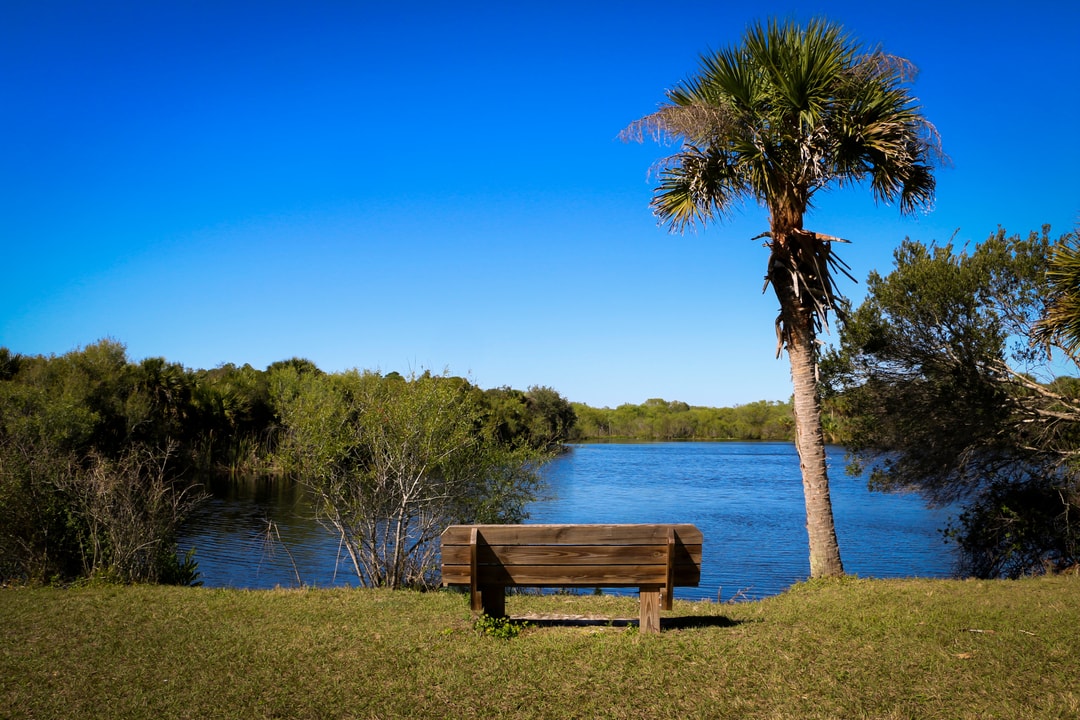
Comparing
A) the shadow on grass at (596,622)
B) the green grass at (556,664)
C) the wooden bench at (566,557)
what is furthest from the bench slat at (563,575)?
the shadow on grass at (596,622)

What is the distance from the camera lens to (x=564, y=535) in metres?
6.08

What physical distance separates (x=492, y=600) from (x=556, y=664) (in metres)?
1.16

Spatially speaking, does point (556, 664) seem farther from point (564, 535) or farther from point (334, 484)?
point (334, 484)

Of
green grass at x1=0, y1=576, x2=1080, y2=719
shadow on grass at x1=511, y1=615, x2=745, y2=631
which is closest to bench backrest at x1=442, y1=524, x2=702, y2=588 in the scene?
green grass at x1=0, y1=576, x2=1080, y2=719

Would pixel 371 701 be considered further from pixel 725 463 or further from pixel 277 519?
pixel 725 463

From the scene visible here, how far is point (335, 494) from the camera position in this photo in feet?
39.2

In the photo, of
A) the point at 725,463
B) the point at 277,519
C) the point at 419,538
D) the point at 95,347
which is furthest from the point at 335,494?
the point at 725,463

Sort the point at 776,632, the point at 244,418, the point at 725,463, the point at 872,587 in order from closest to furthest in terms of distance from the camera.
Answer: the point at 776,632 → the point at 872,587 → the point at 244,418 → the point at 725,463

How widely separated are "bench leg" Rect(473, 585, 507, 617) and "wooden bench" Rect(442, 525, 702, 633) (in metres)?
0.09

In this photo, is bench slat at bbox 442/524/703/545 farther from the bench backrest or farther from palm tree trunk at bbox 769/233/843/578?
palm tree trunk at bbox 769/233/843/578

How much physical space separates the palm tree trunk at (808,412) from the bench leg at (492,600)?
16.5ft

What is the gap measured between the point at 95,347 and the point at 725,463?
1735 inches

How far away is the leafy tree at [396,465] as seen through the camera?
11789 millimetres

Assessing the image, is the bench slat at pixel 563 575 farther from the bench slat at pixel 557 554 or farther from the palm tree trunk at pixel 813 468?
the palm tree trunk at pixel 813 468
